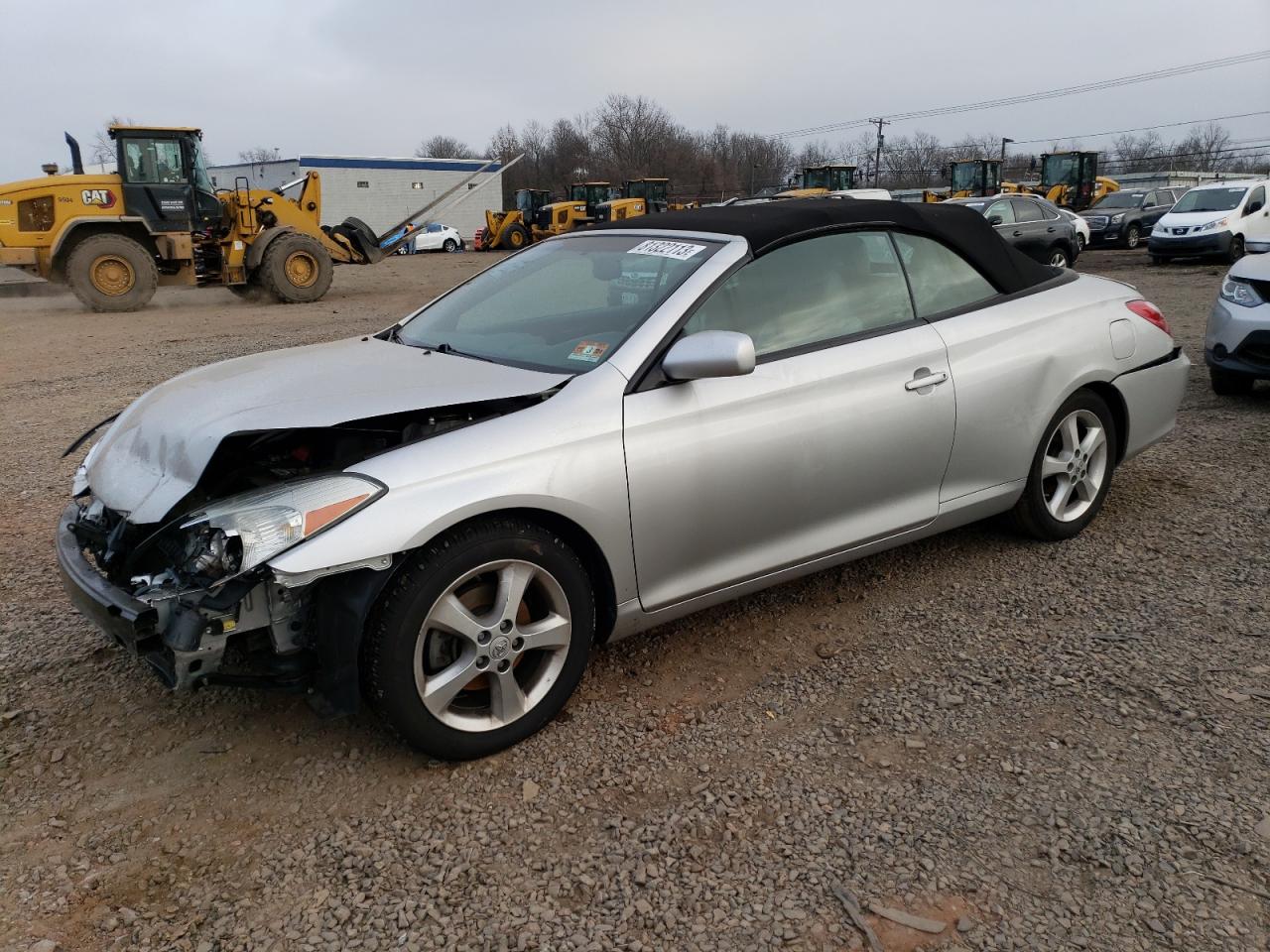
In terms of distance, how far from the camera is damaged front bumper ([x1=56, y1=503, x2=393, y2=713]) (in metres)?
2.44

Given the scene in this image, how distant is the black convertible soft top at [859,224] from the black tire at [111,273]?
14.5 m

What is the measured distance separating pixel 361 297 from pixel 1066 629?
17119 mm

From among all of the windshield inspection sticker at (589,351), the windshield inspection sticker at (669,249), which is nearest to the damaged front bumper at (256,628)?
the windshield inspection sticker at (589,351)

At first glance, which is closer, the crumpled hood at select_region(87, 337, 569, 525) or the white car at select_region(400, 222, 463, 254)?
the crumpled hood at select_region(87, 337, 569, 525)

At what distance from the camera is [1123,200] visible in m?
27.7

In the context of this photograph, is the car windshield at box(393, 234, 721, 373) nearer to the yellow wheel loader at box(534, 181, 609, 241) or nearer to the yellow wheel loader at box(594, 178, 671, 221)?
the yellow wheel loader at box(594, 178, 671, 221)

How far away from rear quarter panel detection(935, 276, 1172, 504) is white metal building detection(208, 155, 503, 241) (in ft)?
144

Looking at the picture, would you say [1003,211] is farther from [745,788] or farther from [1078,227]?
[745,788]

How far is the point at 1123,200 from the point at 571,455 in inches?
1179

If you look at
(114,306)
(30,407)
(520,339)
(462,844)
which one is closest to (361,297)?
(114,306)

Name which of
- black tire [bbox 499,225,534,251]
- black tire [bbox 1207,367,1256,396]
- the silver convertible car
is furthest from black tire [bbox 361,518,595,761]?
black tire [bbox 499,225,534,251]

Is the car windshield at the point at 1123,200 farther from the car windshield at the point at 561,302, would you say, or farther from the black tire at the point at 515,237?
the car windshield at the point at 561,302

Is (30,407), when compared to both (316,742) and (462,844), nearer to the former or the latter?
(316,742)

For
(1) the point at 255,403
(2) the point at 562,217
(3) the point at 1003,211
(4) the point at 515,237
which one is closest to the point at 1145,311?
(1) the point at 255,403
